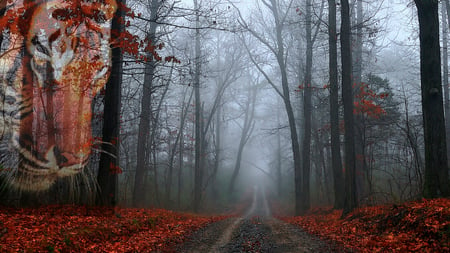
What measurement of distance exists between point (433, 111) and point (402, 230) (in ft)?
11.2

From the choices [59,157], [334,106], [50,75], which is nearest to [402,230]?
[334,106]

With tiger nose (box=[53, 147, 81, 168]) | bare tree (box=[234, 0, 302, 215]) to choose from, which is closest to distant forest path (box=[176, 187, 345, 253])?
tiger nose (box=[53, 147, 81, 168])

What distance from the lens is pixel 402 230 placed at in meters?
7.87

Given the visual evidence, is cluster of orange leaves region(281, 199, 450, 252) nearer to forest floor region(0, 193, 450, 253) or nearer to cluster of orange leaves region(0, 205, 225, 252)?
forest floor region(0, 193, 450, 253)

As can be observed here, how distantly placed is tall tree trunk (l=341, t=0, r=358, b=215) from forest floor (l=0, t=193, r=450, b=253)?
1505 millimetres

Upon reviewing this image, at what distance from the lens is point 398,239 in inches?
289

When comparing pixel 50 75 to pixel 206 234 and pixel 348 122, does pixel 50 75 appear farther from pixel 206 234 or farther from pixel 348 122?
pixel 348 122

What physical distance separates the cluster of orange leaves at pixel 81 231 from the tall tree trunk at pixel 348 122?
5688mm

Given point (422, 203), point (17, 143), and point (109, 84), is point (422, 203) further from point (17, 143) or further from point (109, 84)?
point (17, 143)

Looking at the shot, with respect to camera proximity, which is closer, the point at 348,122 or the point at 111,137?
the point at 111,137

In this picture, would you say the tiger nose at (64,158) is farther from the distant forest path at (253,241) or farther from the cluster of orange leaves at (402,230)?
the cluster of orange leaves at (402,230)

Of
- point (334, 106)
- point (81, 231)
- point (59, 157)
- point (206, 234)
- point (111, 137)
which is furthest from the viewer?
point (334, 106)

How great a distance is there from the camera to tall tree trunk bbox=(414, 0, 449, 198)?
9.21m

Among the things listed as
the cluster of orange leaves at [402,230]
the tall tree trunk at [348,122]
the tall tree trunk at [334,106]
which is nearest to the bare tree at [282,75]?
the tall tree trunk at [334,106]
